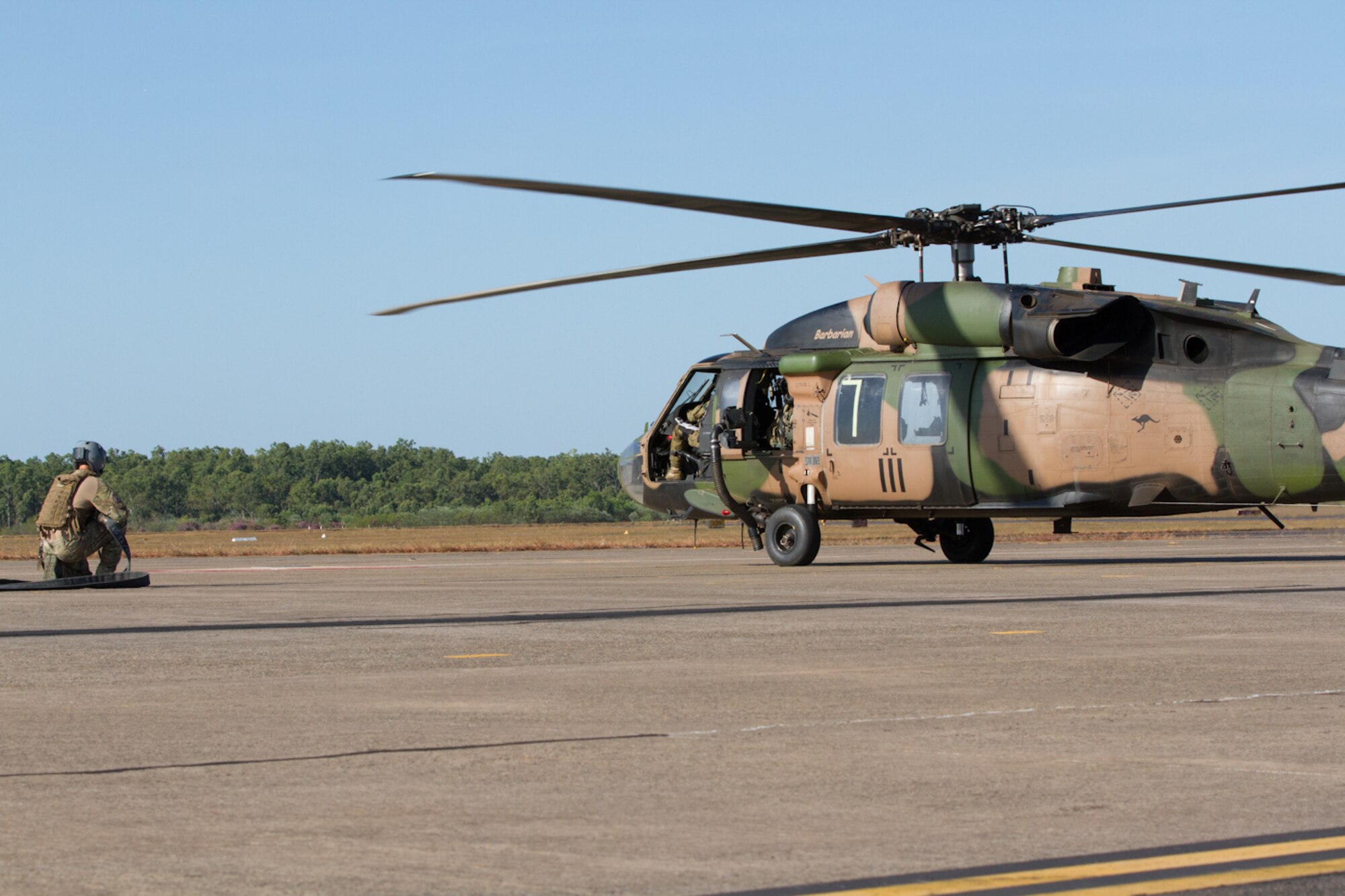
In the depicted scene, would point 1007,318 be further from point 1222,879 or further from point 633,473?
point 1222,879

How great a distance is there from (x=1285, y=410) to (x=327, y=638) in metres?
13.0

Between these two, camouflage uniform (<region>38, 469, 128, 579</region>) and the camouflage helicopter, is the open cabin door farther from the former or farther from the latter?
camouflage uniform (<region>38, 469, 128, 579</region>)

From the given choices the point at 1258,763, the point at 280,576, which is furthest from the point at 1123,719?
the point at 280,576

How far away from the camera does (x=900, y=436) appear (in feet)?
78.1

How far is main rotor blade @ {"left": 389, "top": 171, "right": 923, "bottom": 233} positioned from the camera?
50.0ft

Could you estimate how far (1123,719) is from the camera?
7746mm

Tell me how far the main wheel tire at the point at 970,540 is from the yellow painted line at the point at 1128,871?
829 inches

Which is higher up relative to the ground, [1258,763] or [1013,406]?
[1013,406]

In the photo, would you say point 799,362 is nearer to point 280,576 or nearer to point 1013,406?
point 1013,406

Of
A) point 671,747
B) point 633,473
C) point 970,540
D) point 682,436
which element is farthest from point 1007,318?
point 671,747

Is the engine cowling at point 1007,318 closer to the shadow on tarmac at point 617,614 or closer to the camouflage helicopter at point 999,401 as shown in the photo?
the camouflage helicopter at point 999,401

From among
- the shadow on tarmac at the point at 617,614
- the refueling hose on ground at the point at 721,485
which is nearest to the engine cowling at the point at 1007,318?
the refueling hose on ground at the point at 721,485

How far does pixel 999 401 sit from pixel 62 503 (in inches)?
484

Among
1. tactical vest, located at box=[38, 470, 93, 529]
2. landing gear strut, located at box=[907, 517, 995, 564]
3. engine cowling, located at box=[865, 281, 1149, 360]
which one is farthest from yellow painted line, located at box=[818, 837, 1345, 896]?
landing gear strut, located at box=[907, 517, 995, 564]
